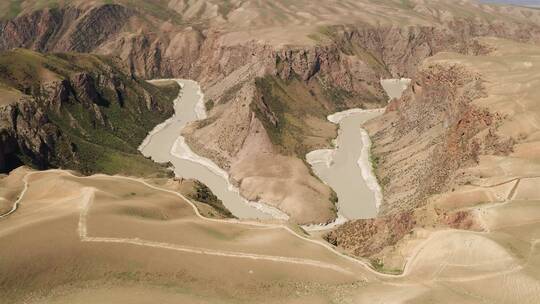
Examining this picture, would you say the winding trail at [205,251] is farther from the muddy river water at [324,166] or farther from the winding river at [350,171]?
the muddy river water at [324,166]

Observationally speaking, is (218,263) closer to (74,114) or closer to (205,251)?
(205,251)

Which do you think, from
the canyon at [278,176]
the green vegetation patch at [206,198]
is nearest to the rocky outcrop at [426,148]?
the canyon at [278,176]

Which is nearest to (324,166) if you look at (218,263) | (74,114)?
(74,114)

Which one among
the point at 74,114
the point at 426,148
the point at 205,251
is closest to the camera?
the point at 205,251

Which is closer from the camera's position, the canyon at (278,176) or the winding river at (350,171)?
the canyon at (278,176)

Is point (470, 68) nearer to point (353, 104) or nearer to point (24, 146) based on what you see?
point (353, 104)

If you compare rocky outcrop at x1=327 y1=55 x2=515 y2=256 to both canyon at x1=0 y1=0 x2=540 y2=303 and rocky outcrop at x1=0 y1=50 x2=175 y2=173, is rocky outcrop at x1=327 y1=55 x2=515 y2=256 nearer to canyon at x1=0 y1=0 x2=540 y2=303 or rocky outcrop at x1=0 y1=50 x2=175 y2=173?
canyon at x1=0 y1=0 x2=540 y2=303

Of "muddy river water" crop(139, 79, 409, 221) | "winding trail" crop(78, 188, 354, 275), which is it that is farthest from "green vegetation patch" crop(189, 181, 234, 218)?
"winding trail" crop(78, 188, 354, 275)

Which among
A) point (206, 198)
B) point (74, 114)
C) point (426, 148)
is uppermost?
point (426, 148)
